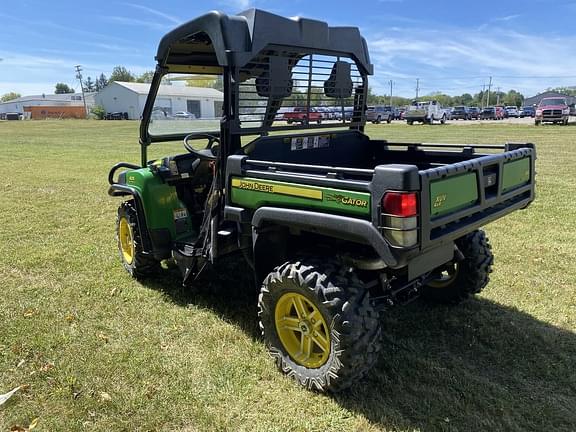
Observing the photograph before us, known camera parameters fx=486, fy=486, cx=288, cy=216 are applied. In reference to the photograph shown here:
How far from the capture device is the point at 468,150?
3887 millimetres

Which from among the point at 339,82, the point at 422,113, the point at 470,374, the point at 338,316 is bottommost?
the point at 470,374

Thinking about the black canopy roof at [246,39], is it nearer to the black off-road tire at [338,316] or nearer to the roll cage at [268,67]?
the roll cage at [268,67]

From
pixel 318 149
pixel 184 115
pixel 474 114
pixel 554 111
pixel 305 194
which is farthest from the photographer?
pixel 474 114

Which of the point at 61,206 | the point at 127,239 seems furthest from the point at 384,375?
the point at 61,206

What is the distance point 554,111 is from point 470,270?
3109 cm

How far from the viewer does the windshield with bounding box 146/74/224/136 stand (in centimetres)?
430

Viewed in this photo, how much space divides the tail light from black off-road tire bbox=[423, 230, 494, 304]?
1651 mm

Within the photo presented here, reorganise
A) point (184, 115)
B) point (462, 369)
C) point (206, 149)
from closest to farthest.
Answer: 1. point (462, 369)
2. point (206, 149)
3. point (184, 115)

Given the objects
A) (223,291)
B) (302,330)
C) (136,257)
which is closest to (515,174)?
(302,330)

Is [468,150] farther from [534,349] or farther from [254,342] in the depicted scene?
[254,342]

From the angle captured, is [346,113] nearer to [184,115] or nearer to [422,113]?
[184,115]

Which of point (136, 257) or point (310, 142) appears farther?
point (136, 257)

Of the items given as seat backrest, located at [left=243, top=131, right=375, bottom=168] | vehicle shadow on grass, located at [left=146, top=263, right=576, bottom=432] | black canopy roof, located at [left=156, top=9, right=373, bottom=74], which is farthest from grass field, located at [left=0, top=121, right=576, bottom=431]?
black canopy roof, located at [left=156, top=9, right=373, bottom=74]

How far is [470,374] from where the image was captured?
315cm
